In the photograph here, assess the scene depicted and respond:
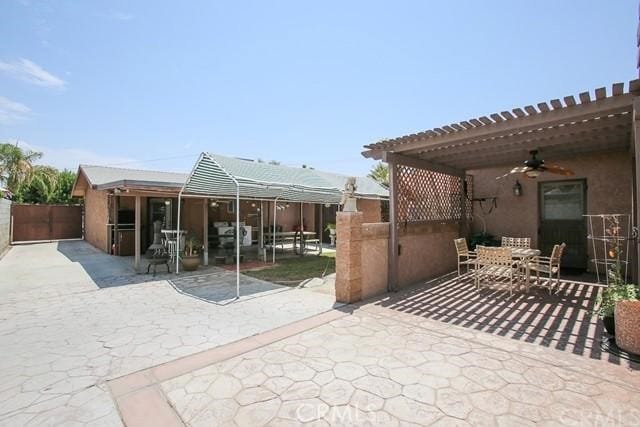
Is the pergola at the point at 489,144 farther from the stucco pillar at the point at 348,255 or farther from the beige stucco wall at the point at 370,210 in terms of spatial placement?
the beige stucco wall at the point at 370,210

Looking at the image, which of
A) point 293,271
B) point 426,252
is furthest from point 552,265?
point 293,271

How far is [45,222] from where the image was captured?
661 inches

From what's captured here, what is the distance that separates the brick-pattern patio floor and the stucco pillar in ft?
4.87

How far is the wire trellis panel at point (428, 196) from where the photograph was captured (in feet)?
21.7

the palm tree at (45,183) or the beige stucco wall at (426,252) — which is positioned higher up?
the palm tree at (45,183)

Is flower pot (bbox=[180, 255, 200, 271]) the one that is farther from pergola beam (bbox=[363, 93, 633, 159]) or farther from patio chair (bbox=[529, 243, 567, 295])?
patio chair (bbox=[529, 243, 567, 295])

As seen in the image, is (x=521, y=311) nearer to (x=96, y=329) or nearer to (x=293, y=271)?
(x=293, y=271)

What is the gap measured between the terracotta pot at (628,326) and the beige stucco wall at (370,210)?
12.9m

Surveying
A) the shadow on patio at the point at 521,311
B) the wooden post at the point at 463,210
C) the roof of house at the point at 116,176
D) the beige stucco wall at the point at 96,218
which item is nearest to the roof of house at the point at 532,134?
the wooden post at the point at 463,210

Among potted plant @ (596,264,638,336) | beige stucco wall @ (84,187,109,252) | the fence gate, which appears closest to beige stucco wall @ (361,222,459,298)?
potted plant @ (596,264,638,336)

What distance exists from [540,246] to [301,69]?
999 cm

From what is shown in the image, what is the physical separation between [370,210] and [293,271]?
9155mm

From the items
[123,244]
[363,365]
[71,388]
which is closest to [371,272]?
[363,365]

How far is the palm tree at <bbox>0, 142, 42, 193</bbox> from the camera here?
66.2ft
